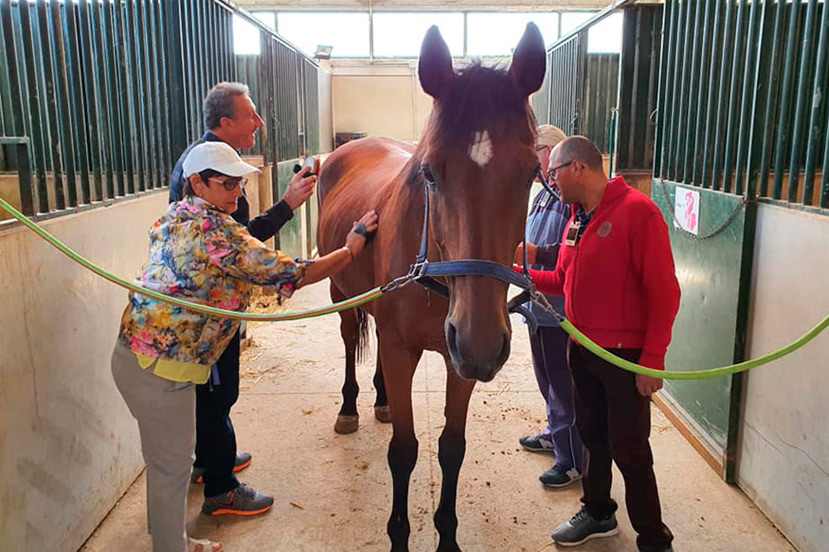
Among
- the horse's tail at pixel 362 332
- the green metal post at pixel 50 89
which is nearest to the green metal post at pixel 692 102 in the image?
the horse's tail at pixel 362 332

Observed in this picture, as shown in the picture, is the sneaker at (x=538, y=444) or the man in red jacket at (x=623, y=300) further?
the sneaker at (x=538, y=444)

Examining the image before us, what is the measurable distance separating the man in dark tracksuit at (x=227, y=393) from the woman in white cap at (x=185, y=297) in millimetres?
465

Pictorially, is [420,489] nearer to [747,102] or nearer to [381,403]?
[381,403]

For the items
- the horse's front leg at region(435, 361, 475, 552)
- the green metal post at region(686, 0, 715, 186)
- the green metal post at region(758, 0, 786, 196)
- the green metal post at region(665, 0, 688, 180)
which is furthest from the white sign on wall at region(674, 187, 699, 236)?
the horse's front leg at region(435, 361, 475, 552)

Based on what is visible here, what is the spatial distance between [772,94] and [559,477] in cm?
166

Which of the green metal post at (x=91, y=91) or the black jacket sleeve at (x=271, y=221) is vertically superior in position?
the green metal post at (x=91, y=91)

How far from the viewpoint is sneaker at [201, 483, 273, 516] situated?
2225mm

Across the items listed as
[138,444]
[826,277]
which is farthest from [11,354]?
[826,277]

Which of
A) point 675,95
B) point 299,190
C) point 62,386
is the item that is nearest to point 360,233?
point 299,190

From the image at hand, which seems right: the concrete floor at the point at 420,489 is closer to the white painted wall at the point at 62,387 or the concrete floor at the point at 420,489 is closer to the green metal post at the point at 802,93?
the white painted wall at the point at 62,387

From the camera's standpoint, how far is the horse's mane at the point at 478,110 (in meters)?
1.36

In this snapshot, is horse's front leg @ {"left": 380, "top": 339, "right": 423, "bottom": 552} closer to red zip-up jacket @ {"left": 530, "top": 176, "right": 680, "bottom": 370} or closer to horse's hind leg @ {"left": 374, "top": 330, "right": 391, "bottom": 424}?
red zip-up jacket @ {"left": 530, "top": 176, "right": 680, "bottom": 370}

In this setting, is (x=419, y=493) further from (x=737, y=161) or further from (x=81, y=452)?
(x=737, y=161)

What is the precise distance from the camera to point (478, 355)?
4.12 feet
